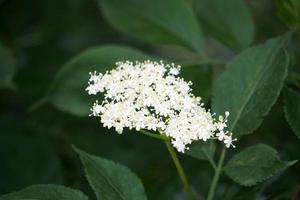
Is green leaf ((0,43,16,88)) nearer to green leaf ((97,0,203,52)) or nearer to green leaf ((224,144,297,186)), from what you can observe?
green leaf ((97,0,203,52))

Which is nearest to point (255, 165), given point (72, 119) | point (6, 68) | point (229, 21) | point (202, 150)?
point (202, 150)

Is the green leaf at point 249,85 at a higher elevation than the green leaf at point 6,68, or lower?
lower

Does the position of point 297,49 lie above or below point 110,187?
above

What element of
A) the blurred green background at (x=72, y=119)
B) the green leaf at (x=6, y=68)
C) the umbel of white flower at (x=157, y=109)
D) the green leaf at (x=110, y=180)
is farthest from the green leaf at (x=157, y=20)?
the green leaf at (x=110, y=180)

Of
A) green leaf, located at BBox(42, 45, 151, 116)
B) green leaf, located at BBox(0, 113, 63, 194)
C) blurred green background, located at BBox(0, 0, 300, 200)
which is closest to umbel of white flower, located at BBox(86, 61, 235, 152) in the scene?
blurred green background, located at BBox(0, 0, 300, 200)

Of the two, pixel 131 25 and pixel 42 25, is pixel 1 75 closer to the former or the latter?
pixel 131 25

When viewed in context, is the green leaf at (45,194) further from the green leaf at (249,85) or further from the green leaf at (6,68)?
the green leaf at (6,68)

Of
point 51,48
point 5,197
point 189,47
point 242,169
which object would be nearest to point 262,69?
point 242,169
